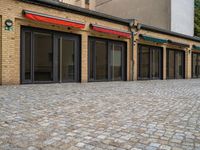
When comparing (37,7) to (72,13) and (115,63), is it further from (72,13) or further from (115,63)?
(115,63)

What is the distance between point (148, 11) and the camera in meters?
23.1

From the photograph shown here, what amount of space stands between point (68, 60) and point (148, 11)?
14.2 meters

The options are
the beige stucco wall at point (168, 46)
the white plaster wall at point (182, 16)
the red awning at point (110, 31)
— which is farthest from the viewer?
the white plaster wall at point (182, 16)

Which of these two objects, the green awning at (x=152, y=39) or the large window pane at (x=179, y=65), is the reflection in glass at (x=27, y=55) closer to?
the green awning at (x=152, y=39)

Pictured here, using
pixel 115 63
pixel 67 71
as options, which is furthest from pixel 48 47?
pixel 115 63

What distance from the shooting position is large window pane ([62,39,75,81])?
1114 cm

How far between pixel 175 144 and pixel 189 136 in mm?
421

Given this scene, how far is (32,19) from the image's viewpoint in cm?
943

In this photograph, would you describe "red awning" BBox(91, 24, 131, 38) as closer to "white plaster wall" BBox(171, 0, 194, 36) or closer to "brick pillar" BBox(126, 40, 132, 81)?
"brick pillar" BBox(126, 40, 132, 81)

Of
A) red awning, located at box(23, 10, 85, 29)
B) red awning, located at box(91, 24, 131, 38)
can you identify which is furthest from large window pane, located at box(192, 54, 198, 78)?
red awning, located at box(23, 10, 85, 29)

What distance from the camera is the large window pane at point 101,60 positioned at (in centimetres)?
1266

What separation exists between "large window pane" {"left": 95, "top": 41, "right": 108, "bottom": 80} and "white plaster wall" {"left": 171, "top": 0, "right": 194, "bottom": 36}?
11927 mm

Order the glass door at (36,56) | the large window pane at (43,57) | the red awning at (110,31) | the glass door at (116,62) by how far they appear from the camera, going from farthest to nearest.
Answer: the glass door at (116,62) → the red awning at (110,31) → the large window pane at (43,57) → the glass door at (36,56)

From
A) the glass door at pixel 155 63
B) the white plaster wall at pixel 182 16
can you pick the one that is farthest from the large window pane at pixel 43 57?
the white plaster wall at pixel 182 16
